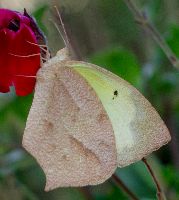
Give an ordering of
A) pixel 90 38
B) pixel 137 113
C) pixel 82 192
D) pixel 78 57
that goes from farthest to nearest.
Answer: pixel 90 38
pixel 82 192
pixel 78 57
pixel 137 113

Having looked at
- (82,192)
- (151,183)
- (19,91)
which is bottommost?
(82,192)

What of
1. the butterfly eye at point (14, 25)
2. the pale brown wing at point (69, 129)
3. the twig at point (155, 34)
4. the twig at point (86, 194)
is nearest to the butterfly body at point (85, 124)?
the pale brown wing at point (69, 129)

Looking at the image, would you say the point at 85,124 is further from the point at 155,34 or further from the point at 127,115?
the point at 155,34

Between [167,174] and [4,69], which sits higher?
[4,69]

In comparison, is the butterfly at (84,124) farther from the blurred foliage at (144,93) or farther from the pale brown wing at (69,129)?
the blurred foliage at (144,93)

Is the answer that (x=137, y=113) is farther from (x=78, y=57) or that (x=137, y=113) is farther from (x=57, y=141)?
(x=78, y=57)

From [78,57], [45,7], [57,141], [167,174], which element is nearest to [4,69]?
[57,141]

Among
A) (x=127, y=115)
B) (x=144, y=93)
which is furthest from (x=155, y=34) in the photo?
(x=144, y=93)

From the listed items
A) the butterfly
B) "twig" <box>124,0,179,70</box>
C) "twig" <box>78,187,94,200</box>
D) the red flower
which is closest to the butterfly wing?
the butterfly
